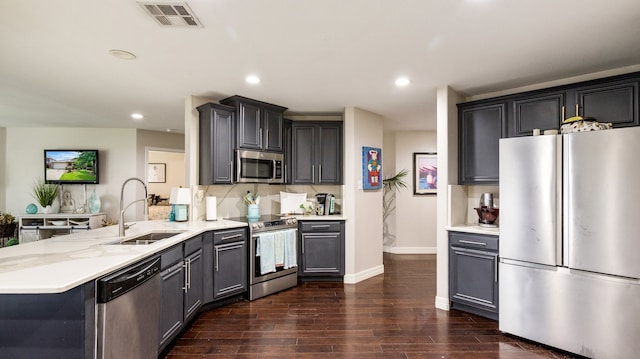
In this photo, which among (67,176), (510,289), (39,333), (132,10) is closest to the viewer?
(39,333)

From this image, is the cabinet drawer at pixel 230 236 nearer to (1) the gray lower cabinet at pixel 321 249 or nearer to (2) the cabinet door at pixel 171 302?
(2) the cabinet door at pixel 171 302

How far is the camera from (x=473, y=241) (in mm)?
3168

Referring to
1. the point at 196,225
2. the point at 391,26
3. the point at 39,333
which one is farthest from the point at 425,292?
the point at 39,333

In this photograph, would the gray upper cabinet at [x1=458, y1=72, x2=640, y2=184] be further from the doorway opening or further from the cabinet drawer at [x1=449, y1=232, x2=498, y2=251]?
the doorway opening

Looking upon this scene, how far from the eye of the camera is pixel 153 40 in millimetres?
2354

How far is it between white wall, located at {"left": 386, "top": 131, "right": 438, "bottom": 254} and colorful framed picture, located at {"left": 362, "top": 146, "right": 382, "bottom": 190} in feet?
4.99

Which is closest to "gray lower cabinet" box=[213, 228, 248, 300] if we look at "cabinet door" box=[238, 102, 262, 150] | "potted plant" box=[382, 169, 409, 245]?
"cabinet door" box=[238, 102, 262, 150]

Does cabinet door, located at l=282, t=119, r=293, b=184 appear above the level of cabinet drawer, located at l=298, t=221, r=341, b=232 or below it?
above

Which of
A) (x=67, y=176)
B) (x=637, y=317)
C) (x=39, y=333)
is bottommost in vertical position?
(x=637, y=317)

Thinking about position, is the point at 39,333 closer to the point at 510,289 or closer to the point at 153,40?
the point at 153,40

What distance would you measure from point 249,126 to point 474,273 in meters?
2.94

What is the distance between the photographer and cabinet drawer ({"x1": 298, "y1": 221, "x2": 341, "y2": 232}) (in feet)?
13.9

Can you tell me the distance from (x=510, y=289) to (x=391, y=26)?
7.65ft

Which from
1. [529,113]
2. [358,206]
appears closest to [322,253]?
[358,206]
